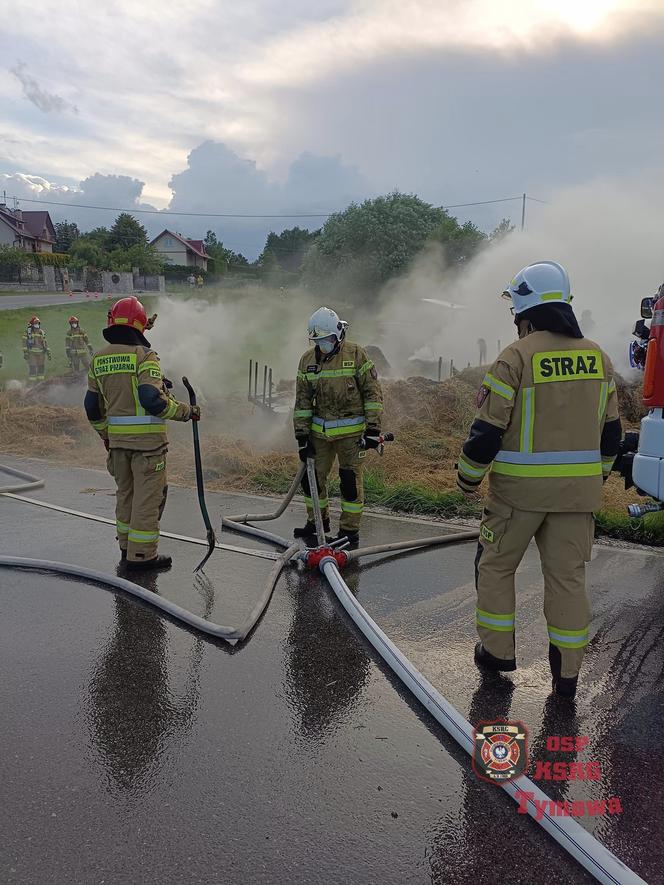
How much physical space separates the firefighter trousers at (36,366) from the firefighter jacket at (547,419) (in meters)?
16.5

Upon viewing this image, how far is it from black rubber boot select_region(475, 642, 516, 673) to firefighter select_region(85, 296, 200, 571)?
2.69m

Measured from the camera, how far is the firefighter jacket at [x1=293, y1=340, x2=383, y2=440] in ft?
Result: 18.7

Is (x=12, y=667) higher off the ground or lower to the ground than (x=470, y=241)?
lower

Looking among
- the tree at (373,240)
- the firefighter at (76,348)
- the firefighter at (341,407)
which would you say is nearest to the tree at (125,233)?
the tree at (373,240)

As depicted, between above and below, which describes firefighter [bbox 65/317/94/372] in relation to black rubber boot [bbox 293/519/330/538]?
above

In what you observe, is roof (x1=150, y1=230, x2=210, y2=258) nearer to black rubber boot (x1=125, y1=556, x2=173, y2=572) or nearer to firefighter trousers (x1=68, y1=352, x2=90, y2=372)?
firefighter trousers (x1=68, y1=352, x2=90, y2=372)

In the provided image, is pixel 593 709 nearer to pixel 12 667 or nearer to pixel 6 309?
pixel 12 667

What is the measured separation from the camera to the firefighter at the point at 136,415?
5016 mm

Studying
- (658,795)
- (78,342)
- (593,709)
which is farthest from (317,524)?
(78,342)

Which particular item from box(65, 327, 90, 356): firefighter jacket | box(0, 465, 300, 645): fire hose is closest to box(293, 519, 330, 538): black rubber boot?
box(0, 465, 300, 645): fire hose

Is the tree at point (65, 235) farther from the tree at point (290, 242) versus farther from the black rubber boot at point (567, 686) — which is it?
the black rubber boot at point (567, 686)

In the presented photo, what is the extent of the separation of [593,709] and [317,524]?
8.26 feet

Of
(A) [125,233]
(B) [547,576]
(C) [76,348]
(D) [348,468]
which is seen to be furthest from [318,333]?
(A) [125,233]

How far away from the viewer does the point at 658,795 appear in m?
2.62
